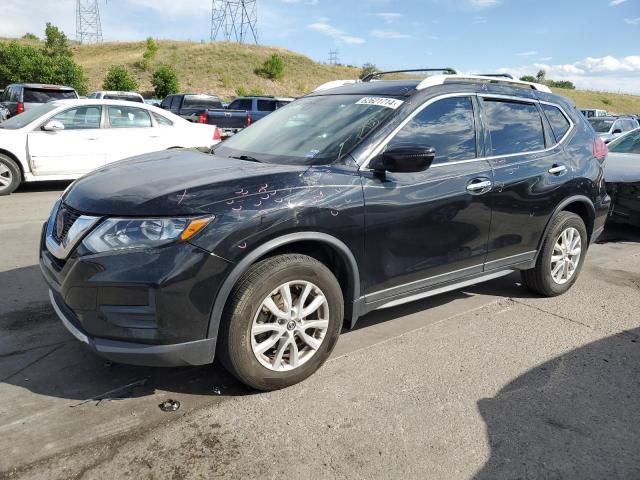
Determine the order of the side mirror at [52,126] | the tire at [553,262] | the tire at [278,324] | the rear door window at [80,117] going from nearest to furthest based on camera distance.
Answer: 1. the tire at [278,324]
2. the tire at [553,262]
3. the side mirror at [52,126]
4. the rear door window at [80,117]

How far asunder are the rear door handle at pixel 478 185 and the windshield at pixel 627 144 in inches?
215

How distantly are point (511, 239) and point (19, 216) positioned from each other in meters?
6.44

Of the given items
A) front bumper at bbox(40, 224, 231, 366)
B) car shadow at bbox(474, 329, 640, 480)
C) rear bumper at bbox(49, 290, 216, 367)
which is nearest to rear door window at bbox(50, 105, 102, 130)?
front bumper at bbox(40, 224, 231, 366)

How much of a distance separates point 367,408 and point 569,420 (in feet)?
3.62

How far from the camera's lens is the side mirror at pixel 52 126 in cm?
888

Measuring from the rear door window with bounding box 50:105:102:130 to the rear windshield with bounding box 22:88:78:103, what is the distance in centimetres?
687

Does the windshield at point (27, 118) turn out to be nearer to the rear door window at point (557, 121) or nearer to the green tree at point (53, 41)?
the rear door window at point (557, 121)

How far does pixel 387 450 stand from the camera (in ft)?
8.64

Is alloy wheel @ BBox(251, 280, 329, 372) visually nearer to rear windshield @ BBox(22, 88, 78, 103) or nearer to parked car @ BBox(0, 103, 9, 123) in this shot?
rear windshield @ BBox(22, 88, 78, 103)

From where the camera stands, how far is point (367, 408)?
2990 millimetres

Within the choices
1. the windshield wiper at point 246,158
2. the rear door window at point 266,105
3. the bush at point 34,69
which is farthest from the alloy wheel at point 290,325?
the bush at point 34,69

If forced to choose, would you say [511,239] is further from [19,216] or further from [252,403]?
[19,216]

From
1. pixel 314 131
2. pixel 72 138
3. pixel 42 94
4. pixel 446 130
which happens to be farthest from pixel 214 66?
pixel 446 130

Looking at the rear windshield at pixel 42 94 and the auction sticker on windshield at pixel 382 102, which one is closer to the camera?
the auction sticker on windshield at pixel 382 102
